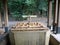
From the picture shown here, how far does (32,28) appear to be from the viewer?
3215 mm

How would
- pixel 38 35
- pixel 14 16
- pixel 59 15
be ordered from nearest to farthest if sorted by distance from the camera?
pixel 38 35 → pixel 59 15 → pixel 14 16

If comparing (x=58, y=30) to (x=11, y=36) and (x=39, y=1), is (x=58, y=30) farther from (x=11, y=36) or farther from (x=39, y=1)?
(x=39, y=1)

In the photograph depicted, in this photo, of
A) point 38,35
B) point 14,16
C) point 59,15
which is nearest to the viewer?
point 38,35

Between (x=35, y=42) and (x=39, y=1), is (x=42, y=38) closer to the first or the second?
(x=35, y=42)

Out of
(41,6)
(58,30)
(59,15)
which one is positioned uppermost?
(41,6)

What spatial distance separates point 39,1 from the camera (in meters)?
16.5

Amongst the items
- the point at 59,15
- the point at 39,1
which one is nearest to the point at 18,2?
the point at 39,1

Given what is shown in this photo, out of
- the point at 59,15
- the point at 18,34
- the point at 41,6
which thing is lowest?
the point at 18,34

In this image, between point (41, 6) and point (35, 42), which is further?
point (41, 6)

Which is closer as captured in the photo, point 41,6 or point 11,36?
point 11,36

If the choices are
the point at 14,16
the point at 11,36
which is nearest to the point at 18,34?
the point at 11,36

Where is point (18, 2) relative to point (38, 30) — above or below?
above

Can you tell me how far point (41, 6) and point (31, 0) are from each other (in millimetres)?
1561

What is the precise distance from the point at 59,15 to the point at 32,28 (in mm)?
3321
